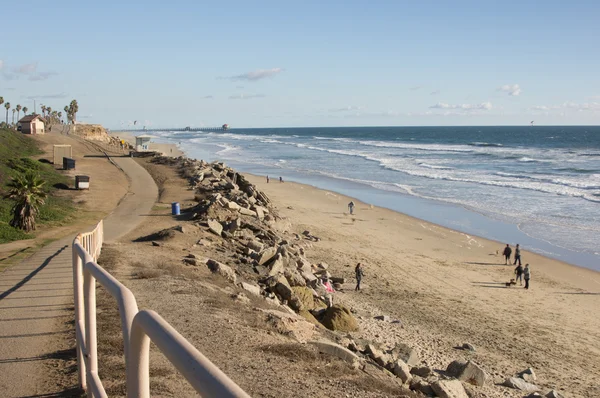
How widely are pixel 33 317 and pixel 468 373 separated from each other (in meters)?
8.03

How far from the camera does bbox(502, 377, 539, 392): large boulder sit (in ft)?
39.1

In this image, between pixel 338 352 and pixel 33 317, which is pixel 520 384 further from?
pixel 33 317

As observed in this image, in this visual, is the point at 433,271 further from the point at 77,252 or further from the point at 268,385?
the point at 77,252

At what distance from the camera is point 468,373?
11.6m

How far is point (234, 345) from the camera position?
8.21 m

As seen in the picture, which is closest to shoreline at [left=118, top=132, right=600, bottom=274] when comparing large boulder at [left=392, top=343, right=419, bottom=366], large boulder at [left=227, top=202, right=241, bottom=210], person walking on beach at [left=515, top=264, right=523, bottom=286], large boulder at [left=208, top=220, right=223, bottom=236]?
person walking on beach at [left=515, top=264, right=523, bottom=286]

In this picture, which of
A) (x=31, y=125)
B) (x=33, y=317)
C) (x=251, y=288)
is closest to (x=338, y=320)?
(x=251, y=288)

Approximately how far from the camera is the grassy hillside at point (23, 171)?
22906mm

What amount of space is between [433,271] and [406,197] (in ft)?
65.2

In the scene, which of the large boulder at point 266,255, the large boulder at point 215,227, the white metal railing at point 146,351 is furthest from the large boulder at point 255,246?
the white metal railing at point 146,351

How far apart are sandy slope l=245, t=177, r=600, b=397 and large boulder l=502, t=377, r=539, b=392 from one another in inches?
10.5

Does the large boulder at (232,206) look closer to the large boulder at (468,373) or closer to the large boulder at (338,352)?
the large boulder at (468,373)

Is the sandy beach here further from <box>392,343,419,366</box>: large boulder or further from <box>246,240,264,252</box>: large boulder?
<box>246,240,264,252</box>: large boulder

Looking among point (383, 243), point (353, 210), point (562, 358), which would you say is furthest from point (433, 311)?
point (353, 210)
